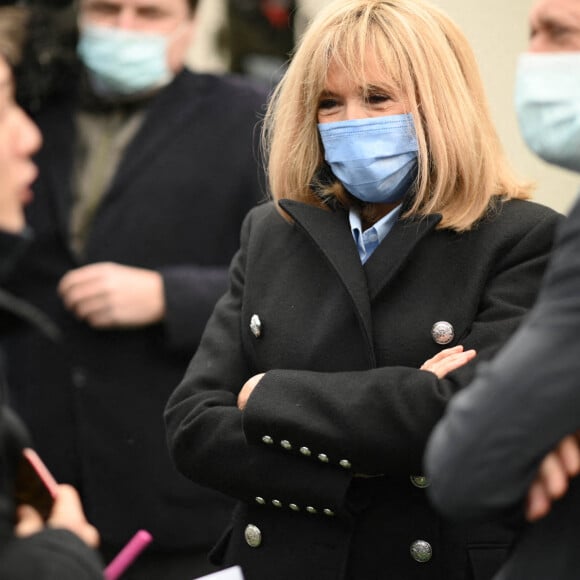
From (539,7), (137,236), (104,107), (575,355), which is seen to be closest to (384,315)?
(539,7)

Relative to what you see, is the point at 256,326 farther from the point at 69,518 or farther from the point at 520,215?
the point at 69,518

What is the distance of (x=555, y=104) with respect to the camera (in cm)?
270

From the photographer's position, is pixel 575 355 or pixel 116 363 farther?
pixel 116 363

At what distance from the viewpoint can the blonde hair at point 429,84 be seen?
3133mm

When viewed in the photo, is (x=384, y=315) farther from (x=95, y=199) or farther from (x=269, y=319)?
(x=95, y=199)

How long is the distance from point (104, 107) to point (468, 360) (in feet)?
6.36

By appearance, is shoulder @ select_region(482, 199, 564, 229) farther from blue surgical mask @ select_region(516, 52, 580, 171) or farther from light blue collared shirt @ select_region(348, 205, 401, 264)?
blue surgical mask @ select_region(516, 52, 580, 171)

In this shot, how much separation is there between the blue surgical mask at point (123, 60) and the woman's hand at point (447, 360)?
1.78 meters

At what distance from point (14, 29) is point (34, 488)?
233 cm

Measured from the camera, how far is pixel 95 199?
433 centimetres

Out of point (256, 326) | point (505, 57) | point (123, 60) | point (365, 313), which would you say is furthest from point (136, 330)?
point (505, 57)

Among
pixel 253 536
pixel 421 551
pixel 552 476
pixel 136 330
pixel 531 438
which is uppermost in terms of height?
pixel 531 438

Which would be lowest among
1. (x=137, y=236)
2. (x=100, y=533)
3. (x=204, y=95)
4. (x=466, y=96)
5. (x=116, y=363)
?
(x=100, y=533)

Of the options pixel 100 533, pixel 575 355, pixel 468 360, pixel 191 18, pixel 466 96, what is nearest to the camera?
pixel 575 355
